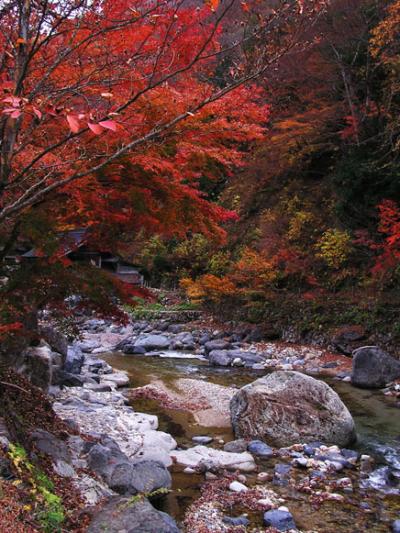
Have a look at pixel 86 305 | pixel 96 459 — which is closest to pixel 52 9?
pixel 86 305

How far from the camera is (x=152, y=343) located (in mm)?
16672

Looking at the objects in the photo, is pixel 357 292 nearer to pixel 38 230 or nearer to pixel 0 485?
pixel 38 230

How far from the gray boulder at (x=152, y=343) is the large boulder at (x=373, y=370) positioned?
23.1ft

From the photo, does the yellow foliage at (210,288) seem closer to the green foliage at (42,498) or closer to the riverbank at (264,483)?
the riverbank at (264,483)

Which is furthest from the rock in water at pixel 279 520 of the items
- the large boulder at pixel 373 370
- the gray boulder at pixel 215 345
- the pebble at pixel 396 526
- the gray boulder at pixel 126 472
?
the gray boulder at pixel 215 345

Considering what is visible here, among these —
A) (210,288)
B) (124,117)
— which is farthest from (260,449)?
(210,288)

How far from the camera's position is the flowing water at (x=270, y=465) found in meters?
5.25

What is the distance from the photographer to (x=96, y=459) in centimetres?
545

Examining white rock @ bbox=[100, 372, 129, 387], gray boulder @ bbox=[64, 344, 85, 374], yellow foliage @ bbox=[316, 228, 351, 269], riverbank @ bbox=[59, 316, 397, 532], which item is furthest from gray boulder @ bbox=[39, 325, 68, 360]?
yellow foliage @ bbox=[316, 228, 351, 269]

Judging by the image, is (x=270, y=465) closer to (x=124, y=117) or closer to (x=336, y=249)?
(x=124, y=117)

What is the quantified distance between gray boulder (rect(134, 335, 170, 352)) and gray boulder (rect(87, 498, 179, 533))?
12.2 metres

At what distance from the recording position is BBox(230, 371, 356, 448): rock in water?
24.8 feet

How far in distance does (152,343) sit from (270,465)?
33.8 ft

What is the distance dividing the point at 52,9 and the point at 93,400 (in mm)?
7477
